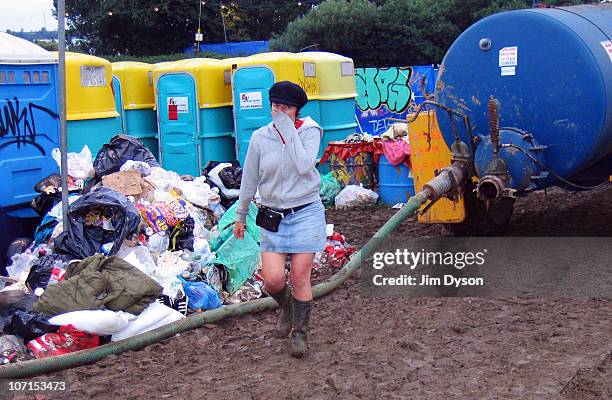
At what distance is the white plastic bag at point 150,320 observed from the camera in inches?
209

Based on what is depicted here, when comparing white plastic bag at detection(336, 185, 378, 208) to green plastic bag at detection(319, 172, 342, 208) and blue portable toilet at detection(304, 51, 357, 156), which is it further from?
blue portable toilet at detection(304, 51, 357, 156)

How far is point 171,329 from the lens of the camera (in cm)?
543

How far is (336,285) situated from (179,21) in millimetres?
34784

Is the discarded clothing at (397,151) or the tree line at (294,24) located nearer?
the discarded clothing at (397,151)

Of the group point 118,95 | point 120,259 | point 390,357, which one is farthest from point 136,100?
point 390,357

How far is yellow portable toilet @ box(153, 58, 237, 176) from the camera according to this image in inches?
440

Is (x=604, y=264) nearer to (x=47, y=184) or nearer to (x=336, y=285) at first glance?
(x=336, y=285)

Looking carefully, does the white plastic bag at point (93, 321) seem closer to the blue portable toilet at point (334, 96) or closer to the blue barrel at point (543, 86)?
the blue barrel at point (543, 86)

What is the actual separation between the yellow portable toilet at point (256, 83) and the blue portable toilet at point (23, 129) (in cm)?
389

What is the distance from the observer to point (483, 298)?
6.34 meters

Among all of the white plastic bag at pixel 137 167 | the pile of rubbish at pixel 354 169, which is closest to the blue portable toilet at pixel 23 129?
the white plastic bag at pixel 137 167

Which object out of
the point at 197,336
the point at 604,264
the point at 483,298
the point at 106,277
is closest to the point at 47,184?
the point at 106,277

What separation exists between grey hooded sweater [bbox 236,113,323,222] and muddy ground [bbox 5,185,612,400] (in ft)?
3.37

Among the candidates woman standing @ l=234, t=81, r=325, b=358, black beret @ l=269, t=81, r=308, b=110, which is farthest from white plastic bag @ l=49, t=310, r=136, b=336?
black beret @ l=269, t=81, r=308, b=110
